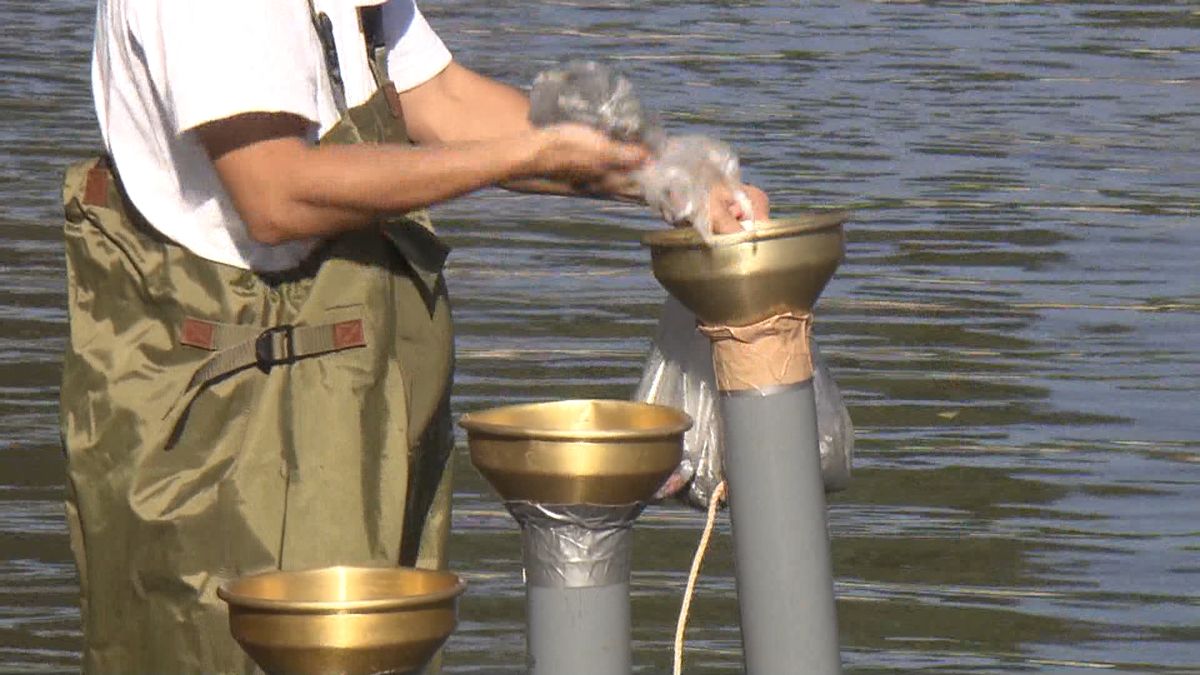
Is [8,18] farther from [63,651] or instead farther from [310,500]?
[310,500]

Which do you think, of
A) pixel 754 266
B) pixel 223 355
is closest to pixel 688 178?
pixel 754 266

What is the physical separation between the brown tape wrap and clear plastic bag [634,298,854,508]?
30cm

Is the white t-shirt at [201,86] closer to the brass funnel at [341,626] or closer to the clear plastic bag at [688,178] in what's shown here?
the clear plastic bag at [688,178]

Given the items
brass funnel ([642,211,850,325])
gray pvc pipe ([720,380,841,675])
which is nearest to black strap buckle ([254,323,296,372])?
brass funnel ([642,211,850,325])

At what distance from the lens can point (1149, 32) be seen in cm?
1559

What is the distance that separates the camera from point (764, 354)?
2838mm

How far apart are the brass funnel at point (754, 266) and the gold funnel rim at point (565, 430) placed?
0.45 feet

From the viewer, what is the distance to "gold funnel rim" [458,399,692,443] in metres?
2.70

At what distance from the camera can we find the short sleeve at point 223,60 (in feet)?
9.62

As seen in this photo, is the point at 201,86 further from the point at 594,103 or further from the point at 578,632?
the point at 578,632

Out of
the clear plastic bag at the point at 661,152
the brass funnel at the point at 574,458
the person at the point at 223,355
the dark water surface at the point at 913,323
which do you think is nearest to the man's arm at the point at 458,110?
the person at the point at 223,355

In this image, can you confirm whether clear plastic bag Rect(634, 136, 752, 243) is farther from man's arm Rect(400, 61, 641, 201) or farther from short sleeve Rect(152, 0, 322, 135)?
man's arm Rect(400, 61, 641, 201)

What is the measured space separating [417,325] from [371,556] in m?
0.31

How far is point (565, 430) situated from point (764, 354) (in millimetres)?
263
